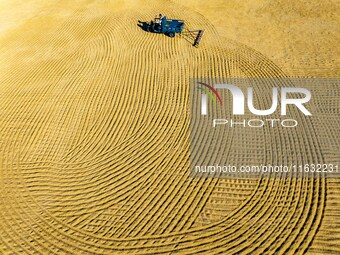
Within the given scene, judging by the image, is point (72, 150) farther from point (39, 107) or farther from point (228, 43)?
point (228, 43)

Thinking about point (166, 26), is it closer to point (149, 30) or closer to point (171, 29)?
point (171, 29)

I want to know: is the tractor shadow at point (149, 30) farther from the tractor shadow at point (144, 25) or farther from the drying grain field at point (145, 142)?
the drying grain field at point (145, 142)

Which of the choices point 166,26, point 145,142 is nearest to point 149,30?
point 166,26

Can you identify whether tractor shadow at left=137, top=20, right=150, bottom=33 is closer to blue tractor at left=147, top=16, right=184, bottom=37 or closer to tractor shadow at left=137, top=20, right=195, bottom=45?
tractor shadow at left=137, top=20, right=195, bottom=45

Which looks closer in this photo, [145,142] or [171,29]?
[145,142]

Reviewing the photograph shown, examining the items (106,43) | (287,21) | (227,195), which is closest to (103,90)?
(106,43)

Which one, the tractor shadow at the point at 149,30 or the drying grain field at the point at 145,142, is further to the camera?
the tractor shadow at the point at 149,30

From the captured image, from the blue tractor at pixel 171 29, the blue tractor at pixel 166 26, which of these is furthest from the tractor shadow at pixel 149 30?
the blue tractor at pixel 166 26

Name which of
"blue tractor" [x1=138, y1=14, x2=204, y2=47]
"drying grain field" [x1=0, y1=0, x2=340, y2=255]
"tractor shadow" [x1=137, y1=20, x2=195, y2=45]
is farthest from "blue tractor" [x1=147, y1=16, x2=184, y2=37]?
"drying grain field" [x1=0, y1=0, x2=340, y2=255]
